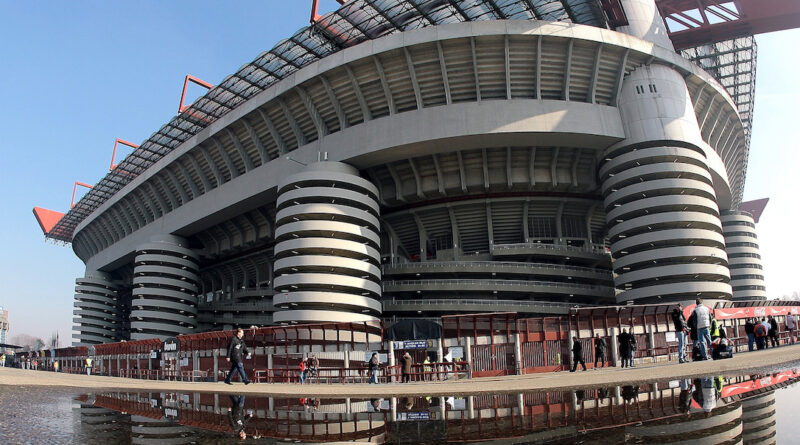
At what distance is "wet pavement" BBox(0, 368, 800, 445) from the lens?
181 inches

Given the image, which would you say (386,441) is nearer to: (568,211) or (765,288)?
(568,211)

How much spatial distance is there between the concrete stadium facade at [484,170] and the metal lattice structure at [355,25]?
1.62 m

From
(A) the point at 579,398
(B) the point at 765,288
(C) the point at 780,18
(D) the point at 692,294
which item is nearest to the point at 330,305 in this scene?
(D) the point at 692,294

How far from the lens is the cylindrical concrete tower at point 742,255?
229 feet

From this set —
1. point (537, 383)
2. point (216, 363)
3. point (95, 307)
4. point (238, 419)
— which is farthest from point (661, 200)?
point (95, 307)

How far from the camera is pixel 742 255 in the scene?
70.1 metres

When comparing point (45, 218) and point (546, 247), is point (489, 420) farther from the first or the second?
point (45, 218)

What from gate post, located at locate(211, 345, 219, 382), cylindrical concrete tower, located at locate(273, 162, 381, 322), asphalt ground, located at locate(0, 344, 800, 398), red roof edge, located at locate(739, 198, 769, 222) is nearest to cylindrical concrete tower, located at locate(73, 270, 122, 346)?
cylindrical concrete tower, located at locate(273, 162, 381, 322)

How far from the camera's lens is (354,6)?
43750mm

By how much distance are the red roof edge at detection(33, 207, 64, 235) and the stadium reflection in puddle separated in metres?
116

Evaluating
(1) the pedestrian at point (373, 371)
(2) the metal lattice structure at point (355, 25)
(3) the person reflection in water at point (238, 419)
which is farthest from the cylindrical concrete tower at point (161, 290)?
(3) the person reflection in water at point (238, 419)

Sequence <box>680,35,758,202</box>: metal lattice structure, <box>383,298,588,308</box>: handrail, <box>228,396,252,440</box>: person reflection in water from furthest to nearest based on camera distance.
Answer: <box>680,35,758,202</box>: metal lattice structure, <box>383,298,588,308</box>: handrail, <box>228,396,252,440</box>: person reflection in water

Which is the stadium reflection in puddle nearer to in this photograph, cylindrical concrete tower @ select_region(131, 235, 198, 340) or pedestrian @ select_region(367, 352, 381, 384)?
pedestrian @ select_region(367, 352, 381, 384)

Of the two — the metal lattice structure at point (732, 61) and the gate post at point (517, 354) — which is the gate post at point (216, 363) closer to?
the gate post at point (517, 354)
